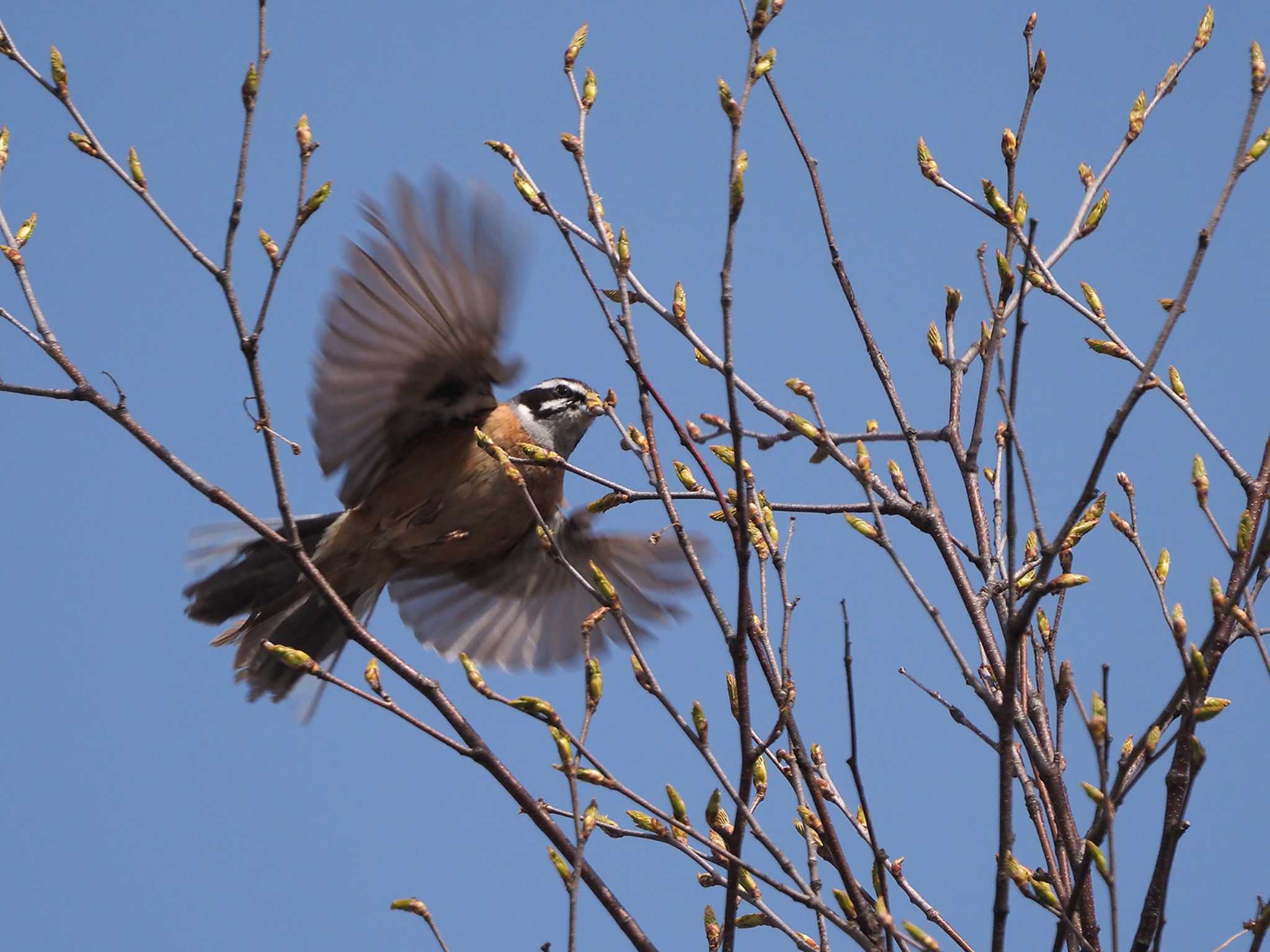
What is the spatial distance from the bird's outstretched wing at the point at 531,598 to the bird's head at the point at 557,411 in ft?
1.30

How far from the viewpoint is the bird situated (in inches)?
193

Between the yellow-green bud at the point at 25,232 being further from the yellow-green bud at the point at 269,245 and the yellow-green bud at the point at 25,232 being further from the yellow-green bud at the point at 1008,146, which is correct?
the yellow-green bud at the point at 1008,146

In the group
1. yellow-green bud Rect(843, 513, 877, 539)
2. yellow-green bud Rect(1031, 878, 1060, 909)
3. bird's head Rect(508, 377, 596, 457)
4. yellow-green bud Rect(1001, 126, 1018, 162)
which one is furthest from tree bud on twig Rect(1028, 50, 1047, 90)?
bird's head Rect(508, 377, 596, 457)

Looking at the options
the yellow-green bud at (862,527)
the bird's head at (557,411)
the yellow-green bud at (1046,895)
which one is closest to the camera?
the yellow-green bud at (1046,895)

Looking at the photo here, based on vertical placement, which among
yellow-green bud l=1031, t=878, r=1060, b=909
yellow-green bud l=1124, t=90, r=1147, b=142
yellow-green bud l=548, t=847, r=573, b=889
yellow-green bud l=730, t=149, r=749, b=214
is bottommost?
yellow-green bud l=548, t=847, r=573, b=889

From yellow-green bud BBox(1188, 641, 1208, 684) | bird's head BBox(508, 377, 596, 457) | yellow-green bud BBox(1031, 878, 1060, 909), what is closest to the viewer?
yellow-green bud BBox(1188, 641, 1208, 684)

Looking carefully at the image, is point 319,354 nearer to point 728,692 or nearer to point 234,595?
point 234,595

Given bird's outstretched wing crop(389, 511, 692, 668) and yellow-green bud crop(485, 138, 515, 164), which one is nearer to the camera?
yellow-green bud crop(485, 138, 515, 164)

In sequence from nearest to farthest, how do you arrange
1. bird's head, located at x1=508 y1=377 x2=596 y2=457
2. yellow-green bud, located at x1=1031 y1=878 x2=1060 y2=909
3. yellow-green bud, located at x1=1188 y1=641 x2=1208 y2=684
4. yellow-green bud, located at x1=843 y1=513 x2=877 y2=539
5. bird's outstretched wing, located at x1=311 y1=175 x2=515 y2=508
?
yellow-green bud, located at x1=1188 y1=641 x2=1208 y2=684, yellow-green bud, located at x1=1031 y1=878 x2=1060 y2=909, yellow-green bud, located at x1=843 y1=513 x2=877 y2=539, bird's outstretched wing, located at x1=311 y1=175 x2=515 y2=508, bird's head, located at x1=508 y1=377 x2=596 y2=457

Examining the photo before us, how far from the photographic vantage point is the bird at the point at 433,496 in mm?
4902

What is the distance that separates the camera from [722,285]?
246cm

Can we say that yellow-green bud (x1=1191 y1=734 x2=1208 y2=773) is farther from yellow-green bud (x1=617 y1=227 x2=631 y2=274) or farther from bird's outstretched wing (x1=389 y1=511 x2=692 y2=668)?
bird's outstretched wing (x1=389 y1=511 x2=692 y2=668)

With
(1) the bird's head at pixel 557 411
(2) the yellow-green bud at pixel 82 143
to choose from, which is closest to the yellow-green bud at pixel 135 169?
(2) the yellow-green bud at pixel 82 143

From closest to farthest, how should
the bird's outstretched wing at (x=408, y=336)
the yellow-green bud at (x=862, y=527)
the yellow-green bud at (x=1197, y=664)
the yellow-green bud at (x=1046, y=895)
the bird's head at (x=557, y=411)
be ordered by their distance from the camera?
the yellow-green bud at (x=1197, y=664), the yellow-green bud at (x=1046, y=895), the yellow-green bud at (x=862, y=527), the bird's outstretched wing at (x=408, y=336), the bird's head at (x=557, y=411)
